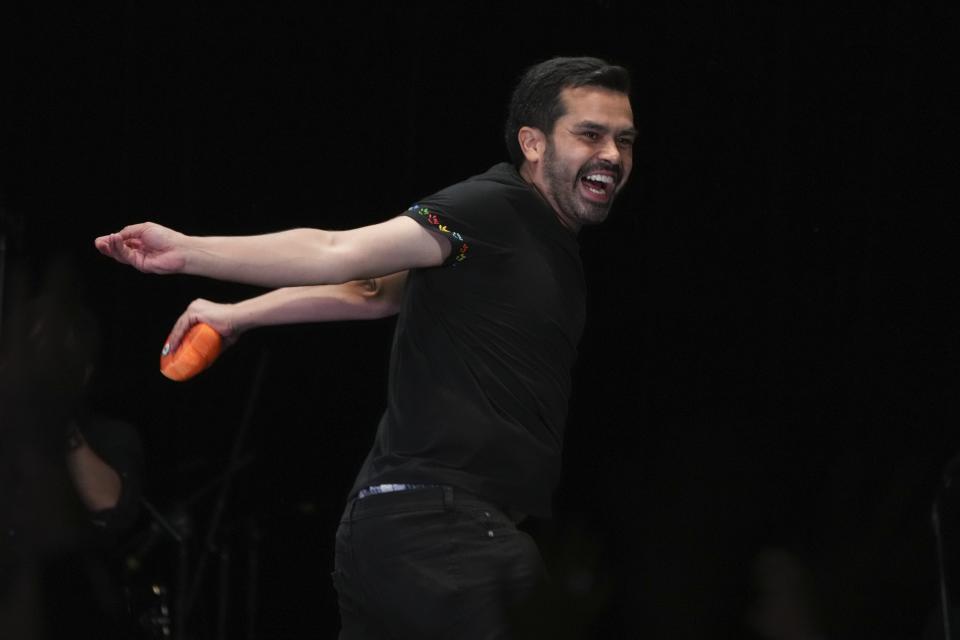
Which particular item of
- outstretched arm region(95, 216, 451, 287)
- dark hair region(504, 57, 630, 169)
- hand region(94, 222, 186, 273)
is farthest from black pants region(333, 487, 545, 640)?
dark hair region(504, 57, 630, 169)

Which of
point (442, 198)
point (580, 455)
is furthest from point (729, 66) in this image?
point (442, 198)

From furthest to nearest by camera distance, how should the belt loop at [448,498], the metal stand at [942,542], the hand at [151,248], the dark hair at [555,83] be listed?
the metal stand at [942,542] → the dark hair at [555,83] → the belt loop at [448,498] → the hand at [151,248]

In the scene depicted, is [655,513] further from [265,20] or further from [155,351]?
[265,20]

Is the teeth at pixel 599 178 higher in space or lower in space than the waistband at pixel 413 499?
higher

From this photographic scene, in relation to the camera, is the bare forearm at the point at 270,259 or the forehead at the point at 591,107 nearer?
the bare forearm at the point at 270,259

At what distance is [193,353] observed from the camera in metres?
2.13

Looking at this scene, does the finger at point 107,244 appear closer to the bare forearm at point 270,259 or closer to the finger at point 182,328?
the bare forearm at point 270,259

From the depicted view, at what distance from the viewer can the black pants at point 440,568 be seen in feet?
6.10

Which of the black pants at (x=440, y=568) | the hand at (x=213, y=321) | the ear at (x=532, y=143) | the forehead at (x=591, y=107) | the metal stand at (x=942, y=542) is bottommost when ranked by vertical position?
the metal stand at (x=942, y=542)

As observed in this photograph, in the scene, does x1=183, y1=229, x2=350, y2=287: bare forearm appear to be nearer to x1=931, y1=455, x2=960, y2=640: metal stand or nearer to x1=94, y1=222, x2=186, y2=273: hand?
x1=94, y1=222, x2=186, y2=273: hand

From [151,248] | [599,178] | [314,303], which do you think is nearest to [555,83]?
[599,178]

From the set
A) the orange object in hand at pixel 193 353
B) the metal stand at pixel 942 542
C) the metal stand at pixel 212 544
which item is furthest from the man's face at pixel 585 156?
the metal stand at pixel 212 544

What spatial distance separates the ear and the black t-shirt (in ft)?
0.64

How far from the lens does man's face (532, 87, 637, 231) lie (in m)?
2.17
